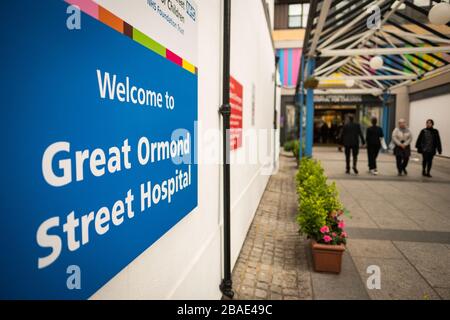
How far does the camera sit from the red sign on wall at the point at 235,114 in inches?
122

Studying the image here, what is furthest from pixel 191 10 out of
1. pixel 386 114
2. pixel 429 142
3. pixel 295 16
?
pixel 295 16

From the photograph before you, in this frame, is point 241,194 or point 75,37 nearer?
point 75,37

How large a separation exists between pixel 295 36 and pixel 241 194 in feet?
61.8

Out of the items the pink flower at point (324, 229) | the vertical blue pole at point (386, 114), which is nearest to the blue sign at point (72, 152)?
the pink flower at point (324, 229)

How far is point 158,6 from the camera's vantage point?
1396mm

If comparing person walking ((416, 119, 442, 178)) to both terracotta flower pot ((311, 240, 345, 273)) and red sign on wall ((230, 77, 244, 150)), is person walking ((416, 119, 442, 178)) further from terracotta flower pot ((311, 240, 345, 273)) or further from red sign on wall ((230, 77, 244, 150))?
red sign on wall ((230, 77, 244, 150))

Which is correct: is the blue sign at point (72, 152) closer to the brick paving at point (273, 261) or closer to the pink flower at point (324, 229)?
the brick paving at point (273, 261)

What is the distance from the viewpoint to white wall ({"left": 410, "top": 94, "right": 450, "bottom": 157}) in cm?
1375

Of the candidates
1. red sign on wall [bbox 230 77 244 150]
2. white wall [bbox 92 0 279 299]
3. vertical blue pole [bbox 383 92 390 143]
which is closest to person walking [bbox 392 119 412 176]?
red sign on wall [bbox 230 77 244 150]

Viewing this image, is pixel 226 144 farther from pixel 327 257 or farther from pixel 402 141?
pixel 402 141

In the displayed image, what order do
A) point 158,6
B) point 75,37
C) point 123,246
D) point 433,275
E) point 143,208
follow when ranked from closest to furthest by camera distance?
point 75,37
point 123,246
point 143,208
point 158,6
point 433,275

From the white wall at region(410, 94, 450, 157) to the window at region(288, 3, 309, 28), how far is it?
361 inches
